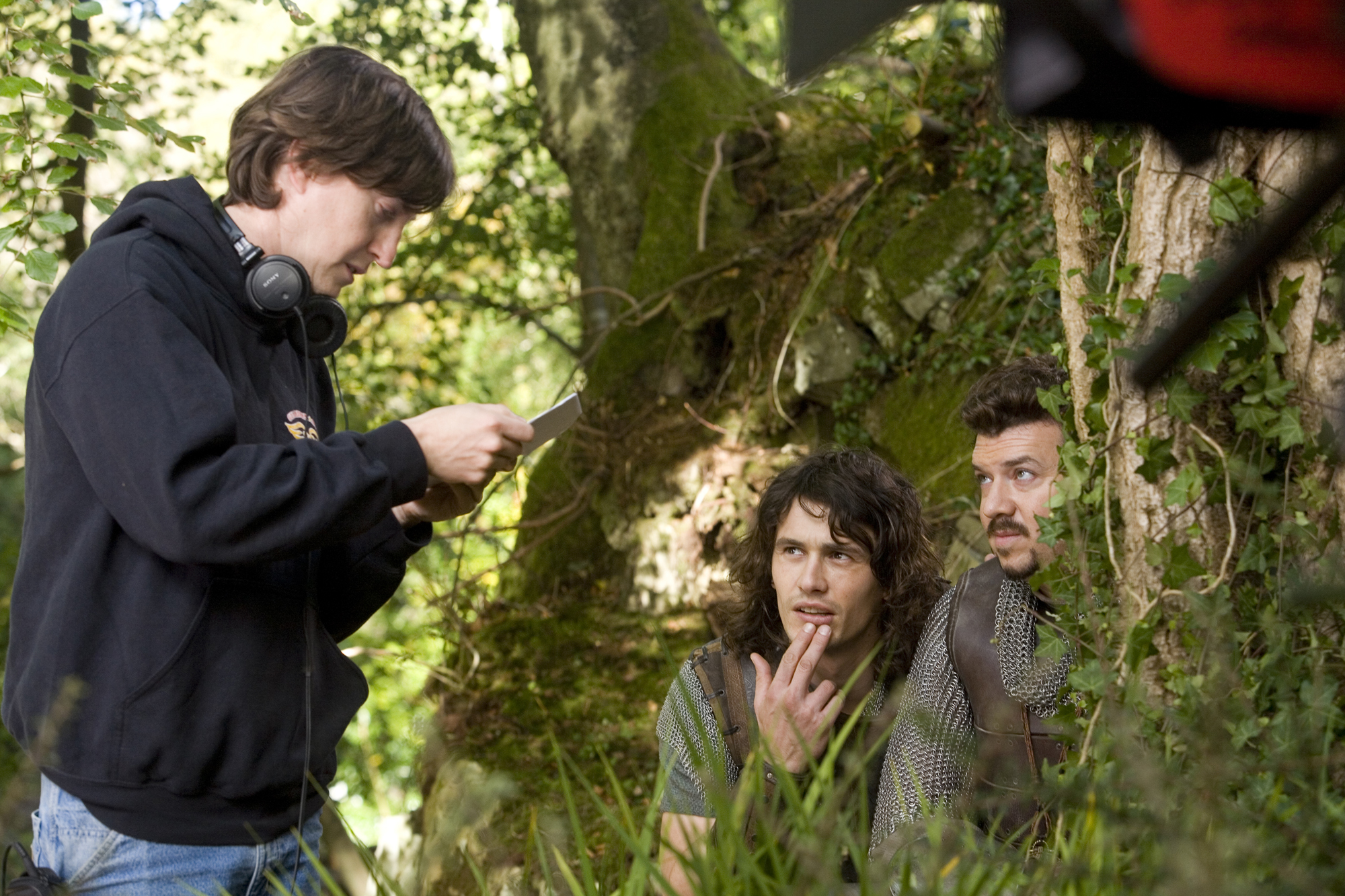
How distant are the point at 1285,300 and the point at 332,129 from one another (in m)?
1.78

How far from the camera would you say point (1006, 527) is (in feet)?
9.55

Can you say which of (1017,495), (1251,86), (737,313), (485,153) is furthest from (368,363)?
(1251,86)

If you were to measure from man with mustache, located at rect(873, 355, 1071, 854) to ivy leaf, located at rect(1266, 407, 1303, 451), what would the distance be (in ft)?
2.34

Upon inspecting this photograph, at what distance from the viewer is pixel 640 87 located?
671 cm

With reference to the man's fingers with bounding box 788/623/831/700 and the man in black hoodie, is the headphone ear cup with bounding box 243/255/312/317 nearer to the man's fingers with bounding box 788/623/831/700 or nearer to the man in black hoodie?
the man in black hoodie

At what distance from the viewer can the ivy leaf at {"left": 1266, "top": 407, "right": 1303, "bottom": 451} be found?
1.56 m

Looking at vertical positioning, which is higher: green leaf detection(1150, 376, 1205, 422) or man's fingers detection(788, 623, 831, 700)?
green leaf detection(1150, 376, 1205, 422)

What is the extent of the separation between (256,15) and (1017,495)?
425 inches

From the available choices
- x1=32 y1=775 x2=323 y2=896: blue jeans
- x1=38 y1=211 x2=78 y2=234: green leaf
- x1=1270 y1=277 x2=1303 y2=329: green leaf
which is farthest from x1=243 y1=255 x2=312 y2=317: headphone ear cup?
x1=1270 y1=277 x2=1303 y2=329: green leaf

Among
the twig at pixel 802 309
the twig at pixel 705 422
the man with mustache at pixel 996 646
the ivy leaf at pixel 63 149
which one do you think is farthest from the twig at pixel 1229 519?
the twig at pixel 705 422

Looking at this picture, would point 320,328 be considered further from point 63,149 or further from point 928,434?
point 928,434

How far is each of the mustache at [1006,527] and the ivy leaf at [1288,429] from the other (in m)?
1.29

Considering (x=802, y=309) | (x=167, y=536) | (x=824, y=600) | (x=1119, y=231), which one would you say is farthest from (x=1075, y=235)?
(x=802, y=309)

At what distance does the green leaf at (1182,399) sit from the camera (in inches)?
65.6
